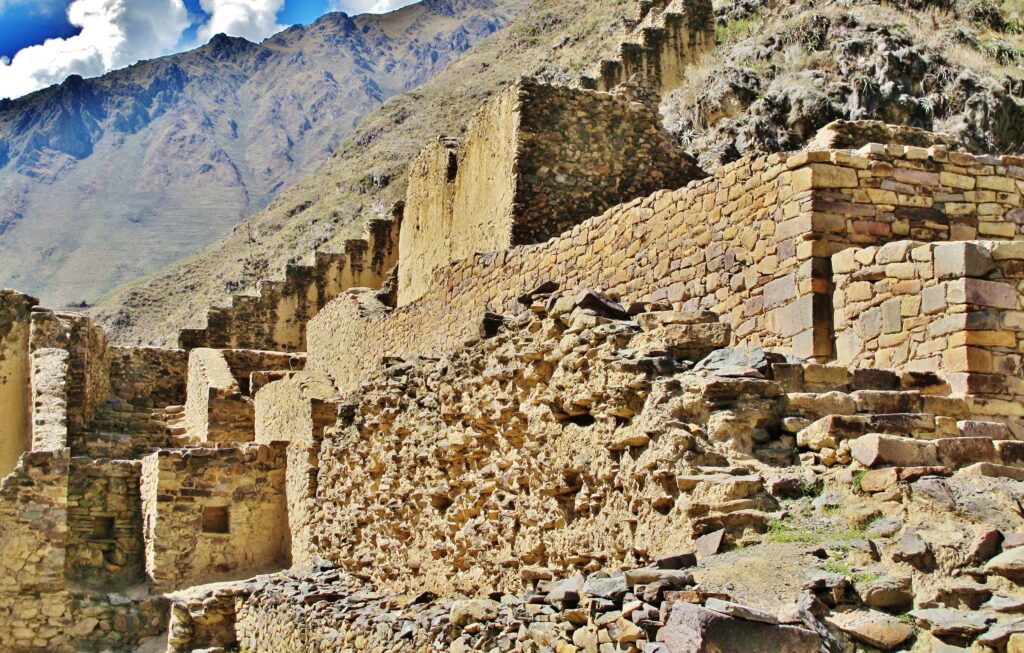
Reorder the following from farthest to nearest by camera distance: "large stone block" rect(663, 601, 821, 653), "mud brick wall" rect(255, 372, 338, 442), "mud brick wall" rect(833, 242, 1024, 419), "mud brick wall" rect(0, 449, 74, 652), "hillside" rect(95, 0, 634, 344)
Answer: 1. "hillside" rect(95, 0, 634, 344)
2. "mud brick wall" rect(255, 372, 338, 442)
3. "mud brick wall" rect(0, 449, 74, 652)
4. "mud brick wall" rect(833, 242, 1024, 419)
5. "large stone block" rect(663, 601, 821, 653)

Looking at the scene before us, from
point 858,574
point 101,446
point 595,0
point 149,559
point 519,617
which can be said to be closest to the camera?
point 858,574

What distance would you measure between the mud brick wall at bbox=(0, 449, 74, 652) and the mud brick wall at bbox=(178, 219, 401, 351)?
12.3 meters

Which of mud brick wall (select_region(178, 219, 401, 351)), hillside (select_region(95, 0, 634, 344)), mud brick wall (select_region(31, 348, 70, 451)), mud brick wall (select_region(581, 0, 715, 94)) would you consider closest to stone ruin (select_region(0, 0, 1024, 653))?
mud brick wall (select_region(31, 348, 70, 451))

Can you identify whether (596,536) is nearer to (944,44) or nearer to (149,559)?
(149,559)

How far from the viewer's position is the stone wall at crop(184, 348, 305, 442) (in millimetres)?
18594

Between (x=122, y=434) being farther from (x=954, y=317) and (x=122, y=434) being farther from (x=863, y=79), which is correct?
(x=954, y=317)

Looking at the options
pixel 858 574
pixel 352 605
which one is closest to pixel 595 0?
pixel 352 605

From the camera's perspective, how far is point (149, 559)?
13633 mm

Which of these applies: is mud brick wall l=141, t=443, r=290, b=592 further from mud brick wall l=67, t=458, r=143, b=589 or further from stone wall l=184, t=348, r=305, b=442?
stone wall l=184, t=348, r=305, b=442

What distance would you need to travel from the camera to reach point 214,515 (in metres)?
13.8

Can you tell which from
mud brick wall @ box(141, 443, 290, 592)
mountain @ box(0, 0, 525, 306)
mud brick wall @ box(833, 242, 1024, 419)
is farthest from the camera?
mountain @ box(0, 0, 525, 306)

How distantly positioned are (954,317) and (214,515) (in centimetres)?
923

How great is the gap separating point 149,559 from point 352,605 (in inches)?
226

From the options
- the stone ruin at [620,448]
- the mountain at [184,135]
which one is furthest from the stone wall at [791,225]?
the mountain at [184,135]
